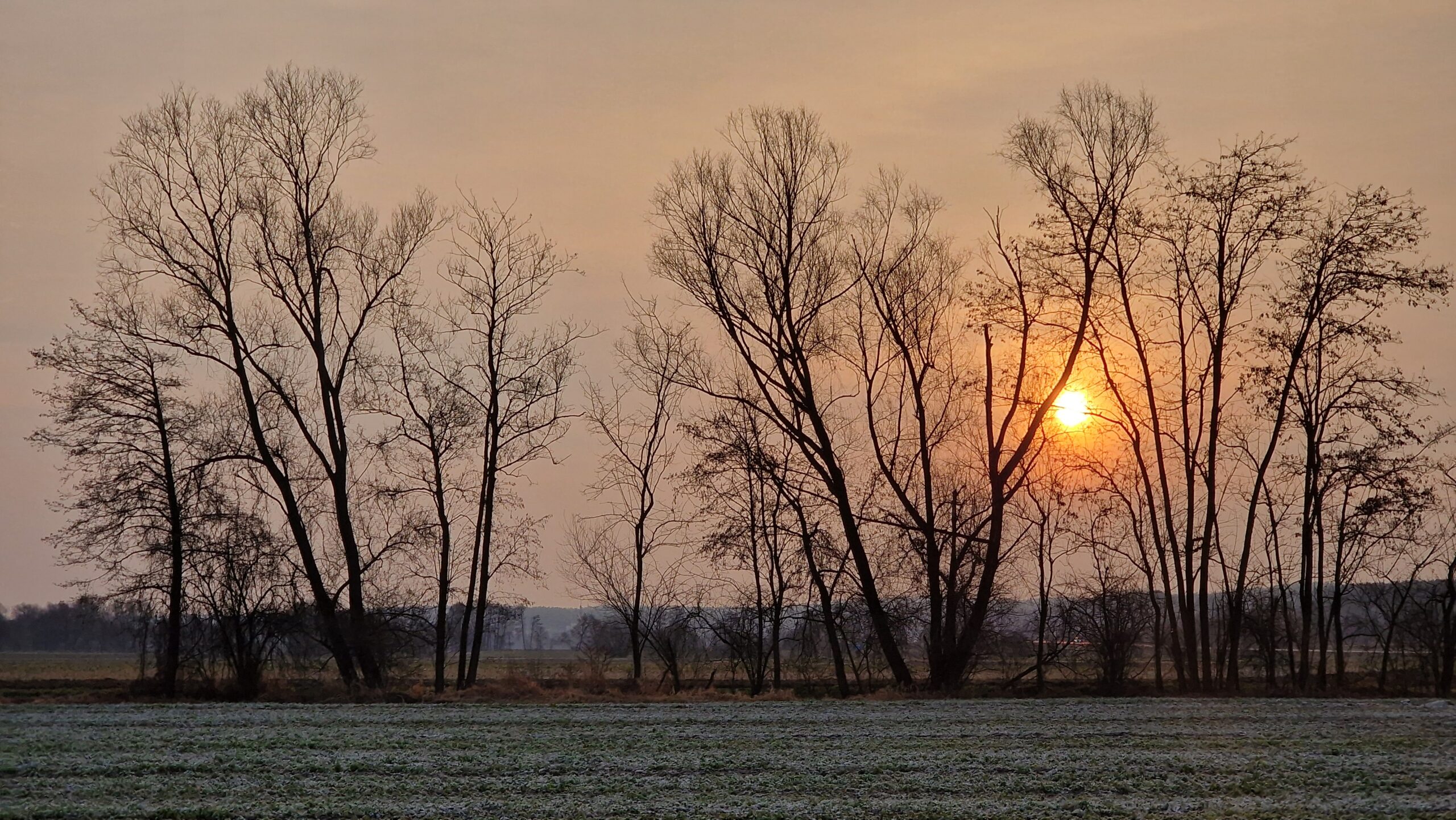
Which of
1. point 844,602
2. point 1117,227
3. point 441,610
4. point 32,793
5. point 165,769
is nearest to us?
point 32,793

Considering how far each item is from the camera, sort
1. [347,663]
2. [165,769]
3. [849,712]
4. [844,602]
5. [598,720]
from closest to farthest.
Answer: [165,769], [598,720], [849,712], [347,663], [844,602]

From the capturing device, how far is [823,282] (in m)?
29.5

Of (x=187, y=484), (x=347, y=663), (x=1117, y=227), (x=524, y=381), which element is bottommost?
(x=347, y=663)

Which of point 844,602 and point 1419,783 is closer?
point 1419,783

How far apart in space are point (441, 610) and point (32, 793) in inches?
902

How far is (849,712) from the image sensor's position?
19312 millimetres

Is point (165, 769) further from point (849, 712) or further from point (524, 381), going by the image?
point (524, 381)

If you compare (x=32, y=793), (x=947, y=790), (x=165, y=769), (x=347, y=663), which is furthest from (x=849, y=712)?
(x=347, y=663)

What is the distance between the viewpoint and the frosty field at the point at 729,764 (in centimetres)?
1087

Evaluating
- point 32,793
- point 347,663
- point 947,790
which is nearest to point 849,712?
point 947,790

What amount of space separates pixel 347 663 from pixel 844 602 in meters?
14.4

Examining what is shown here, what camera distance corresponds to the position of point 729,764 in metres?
13.3

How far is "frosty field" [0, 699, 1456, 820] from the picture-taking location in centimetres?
1087

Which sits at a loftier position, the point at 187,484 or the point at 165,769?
the point at 187,484
